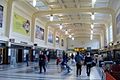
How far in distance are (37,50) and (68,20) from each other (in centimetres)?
702

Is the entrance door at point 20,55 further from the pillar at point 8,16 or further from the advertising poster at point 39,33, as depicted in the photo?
the pillar at point 8,16

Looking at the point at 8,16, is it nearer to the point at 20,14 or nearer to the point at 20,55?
the point at 20,14

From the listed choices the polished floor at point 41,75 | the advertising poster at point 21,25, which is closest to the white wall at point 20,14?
the advertising poster at point 21,25

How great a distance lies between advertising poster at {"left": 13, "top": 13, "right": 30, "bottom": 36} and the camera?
22.7 m

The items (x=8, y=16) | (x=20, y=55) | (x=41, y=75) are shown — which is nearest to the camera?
(x=41, y=75)

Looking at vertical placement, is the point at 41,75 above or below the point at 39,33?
below

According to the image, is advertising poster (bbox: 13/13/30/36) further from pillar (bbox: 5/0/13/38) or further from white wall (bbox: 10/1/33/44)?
pillar (bbox: 5/0/13/38)

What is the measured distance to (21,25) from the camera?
80.7 feet

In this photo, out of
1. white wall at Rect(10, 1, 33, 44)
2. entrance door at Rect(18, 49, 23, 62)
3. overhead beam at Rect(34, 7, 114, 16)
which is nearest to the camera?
white wall at Rect(10, 1, 33, 44)

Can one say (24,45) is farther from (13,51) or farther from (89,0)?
(89,0)

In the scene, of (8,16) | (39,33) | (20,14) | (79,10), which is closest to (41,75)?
(8,16)

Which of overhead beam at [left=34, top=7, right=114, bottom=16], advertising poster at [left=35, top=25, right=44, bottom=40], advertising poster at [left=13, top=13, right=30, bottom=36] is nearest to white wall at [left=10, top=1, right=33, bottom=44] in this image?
advertising poster at [left=13, top=13, right=30, bottom=36]

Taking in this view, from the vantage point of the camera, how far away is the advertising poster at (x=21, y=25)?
22.7m

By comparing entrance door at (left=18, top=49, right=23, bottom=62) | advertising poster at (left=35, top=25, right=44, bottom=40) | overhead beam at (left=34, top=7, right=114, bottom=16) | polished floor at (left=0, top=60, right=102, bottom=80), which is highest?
overhead beam at (left=34, top=7, right=114, bottom=16)
